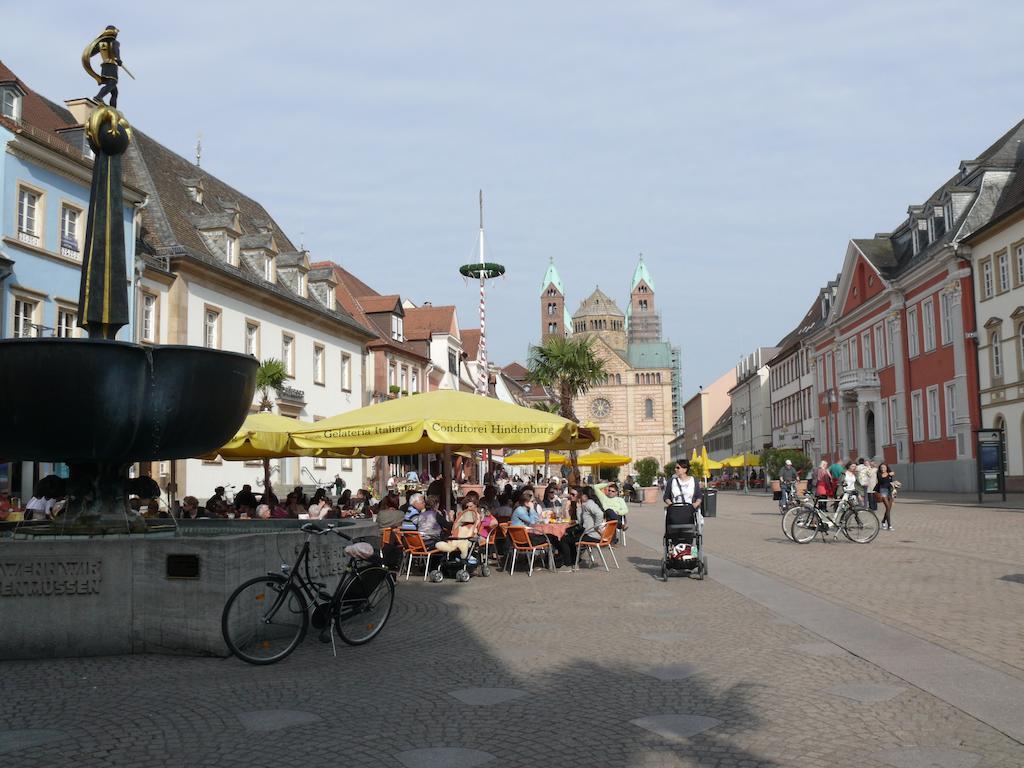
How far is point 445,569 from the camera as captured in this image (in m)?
13.8

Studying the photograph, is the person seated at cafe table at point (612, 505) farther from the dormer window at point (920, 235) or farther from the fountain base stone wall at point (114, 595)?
the dormer window at point (920, 235)

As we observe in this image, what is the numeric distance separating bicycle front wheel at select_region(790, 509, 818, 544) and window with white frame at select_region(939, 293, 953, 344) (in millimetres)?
27067

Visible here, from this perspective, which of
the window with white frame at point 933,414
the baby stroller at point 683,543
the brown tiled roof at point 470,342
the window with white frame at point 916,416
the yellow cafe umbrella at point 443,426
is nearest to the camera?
the yellow cafe umbrella at point 443,426

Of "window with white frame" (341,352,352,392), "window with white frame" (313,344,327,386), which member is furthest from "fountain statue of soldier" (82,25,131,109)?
"window with white frame" (341,352,352,392)

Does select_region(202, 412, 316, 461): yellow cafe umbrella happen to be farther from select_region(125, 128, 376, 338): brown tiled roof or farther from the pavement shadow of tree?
select_region(125, 128, 376, 338): brown tiled roof

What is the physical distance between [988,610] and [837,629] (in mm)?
1983

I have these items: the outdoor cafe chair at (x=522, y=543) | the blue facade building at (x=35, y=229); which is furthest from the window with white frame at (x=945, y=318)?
the outdoor cafe chair at (x=522, y=543)

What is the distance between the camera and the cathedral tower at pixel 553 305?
175 metres

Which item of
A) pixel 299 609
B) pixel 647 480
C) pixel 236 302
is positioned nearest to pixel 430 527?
pixel 299 609

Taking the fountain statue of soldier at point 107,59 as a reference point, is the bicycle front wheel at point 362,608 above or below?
below

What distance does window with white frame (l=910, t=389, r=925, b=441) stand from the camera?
4638cm

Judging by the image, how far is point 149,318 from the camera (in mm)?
28953

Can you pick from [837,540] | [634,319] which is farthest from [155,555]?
[634,319]

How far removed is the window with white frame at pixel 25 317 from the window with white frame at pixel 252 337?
10482 millimetres
